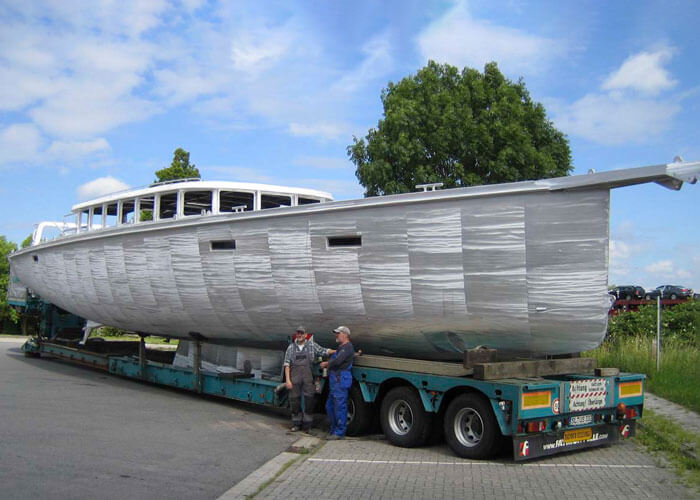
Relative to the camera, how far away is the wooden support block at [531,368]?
7.28 m

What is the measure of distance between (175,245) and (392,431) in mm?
5198

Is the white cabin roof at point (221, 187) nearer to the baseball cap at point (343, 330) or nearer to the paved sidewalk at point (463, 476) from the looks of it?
the baseball cap at point (343, 330)

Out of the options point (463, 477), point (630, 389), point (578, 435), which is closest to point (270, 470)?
point (463, 477)

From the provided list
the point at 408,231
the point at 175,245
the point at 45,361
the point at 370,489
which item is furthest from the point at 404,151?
the point at 370,489

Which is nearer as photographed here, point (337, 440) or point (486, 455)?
point (486, 455)

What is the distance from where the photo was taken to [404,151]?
18.2 meters

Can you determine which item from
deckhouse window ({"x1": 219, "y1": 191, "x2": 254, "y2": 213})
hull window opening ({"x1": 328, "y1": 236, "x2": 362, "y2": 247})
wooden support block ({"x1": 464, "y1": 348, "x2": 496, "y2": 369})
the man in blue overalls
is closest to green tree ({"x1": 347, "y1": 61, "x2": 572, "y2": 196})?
deckhouse window ({"x1": 219, "y1": 191, "x2": 254, "y2": 213})

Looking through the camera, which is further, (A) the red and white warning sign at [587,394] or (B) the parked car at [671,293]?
(B) the parked car at [671,293]

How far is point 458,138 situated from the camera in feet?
60.3

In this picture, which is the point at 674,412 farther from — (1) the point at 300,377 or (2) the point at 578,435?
(1) the point at 300,377

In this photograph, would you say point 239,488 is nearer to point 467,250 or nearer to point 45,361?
point 467,250

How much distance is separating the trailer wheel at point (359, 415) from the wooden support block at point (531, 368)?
2099mm

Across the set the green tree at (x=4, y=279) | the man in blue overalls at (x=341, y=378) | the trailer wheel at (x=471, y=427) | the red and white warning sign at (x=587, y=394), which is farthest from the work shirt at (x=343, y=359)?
the green tree at (x=4, y=279)

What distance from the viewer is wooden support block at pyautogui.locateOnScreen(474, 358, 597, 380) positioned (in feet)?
23.9
